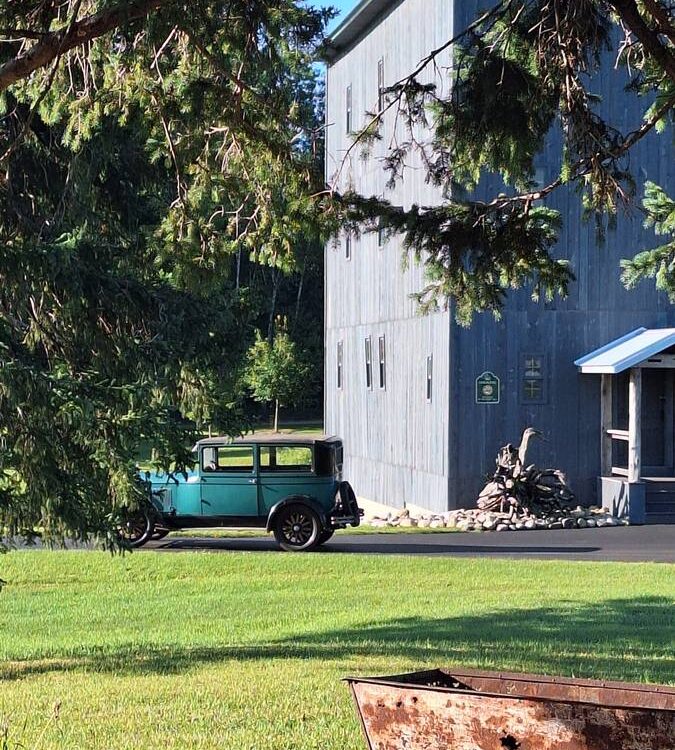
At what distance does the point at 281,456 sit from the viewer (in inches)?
820

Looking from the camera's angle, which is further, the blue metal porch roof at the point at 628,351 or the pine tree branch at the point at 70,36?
the blue metal porch roof at the point at 628,351

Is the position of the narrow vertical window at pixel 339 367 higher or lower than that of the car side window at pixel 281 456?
higher

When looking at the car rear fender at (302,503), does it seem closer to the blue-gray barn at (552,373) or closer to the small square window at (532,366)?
the blue-gray barn at (552,373)

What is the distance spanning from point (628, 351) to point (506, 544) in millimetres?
5341

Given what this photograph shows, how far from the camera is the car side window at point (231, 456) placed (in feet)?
68.3

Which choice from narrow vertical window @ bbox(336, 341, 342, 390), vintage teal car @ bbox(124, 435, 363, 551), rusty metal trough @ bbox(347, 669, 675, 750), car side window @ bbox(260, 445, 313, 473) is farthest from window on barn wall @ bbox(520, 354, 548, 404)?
rusty metal trough @ bbox(347, 669, 675, 750)

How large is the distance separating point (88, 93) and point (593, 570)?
11.6 metres

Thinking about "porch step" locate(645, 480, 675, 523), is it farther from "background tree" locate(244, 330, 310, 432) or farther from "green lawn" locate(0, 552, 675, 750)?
"background tree" locate(244, 330, 310, 432)

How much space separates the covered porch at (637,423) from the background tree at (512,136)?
14.8m

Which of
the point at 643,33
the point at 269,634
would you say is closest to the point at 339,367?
the point at 269,634

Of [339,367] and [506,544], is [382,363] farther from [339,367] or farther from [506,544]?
[506,544]

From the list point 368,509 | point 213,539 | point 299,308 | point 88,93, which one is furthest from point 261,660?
point 299,308

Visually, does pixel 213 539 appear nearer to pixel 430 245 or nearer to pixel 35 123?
pixel 35 123

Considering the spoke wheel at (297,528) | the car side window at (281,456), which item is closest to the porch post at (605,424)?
the car side window at (281,456)
